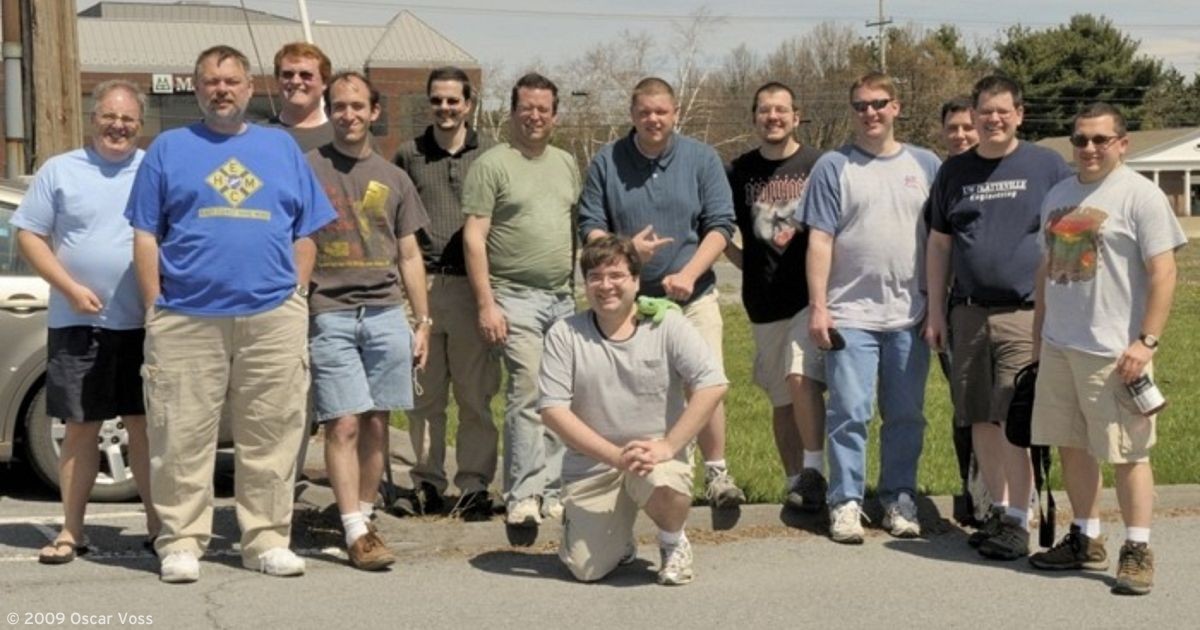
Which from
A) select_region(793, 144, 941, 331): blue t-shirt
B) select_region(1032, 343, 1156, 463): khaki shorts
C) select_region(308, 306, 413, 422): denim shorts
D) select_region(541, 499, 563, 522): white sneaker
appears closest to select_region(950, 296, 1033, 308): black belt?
select_region(793, 144, 941, 331): blue t-shirt

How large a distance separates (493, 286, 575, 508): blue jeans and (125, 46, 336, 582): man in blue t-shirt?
1.10m

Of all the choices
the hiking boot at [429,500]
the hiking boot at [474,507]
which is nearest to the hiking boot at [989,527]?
the hiking boot at [474,507]

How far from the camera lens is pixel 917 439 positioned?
809 cm

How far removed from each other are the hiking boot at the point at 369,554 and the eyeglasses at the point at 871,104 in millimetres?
2851

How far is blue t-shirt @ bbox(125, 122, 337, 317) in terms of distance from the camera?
22.6 ft

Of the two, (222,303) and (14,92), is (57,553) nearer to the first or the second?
(222,303)

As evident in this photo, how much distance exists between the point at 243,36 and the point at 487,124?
2393 centimetres

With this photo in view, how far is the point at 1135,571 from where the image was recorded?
696cm

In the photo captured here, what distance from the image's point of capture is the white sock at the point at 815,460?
27.2ft

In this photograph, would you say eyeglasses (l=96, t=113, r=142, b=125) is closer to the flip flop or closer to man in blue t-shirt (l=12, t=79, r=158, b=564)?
man in blue t-shirt (l=12, t=79, r=158, b=564)

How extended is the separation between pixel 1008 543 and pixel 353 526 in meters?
2.80

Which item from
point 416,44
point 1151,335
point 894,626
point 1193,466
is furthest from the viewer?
point 416,44

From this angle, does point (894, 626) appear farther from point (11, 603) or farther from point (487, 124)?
point (487, 124)

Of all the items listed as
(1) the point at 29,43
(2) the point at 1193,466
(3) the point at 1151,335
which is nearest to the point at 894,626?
(3) the point at 1151,335
